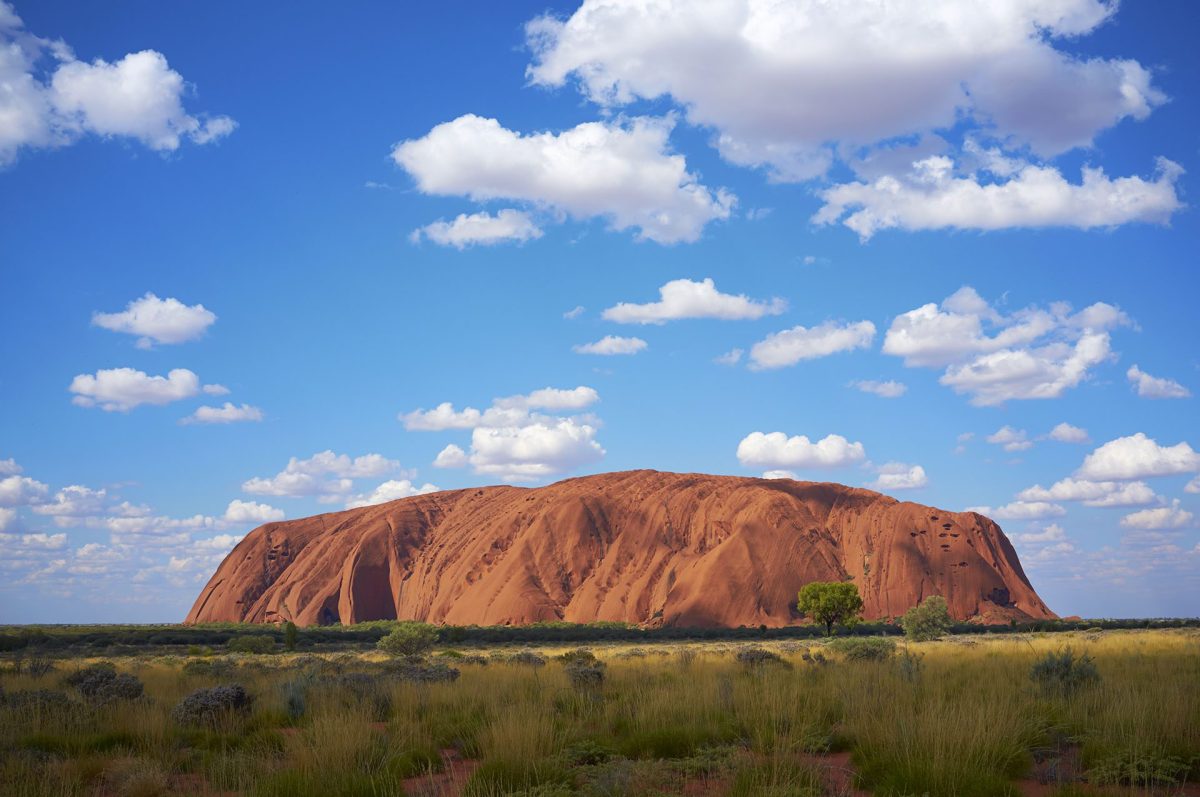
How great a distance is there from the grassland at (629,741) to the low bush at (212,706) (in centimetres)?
9

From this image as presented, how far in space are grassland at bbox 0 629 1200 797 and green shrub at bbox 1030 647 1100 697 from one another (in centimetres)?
19

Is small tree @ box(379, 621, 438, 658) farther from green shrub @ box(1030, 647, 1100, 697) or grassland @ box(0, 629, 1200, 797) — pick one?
green shrub @ box(1030, 647, 1100, 697)

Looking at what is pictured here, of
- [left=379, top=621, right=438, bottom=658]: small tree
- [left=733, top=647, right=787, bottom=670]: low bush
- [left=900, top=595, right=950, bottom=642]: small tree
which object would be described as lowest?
[left=900, top=595, right=950, bottom=642]: small tree

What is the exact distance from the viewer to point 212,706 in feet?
40.5

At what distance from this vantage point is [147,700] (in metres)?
14.4

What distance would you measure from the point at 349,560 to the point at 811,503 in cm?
6630

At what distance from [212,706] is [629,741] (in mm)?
6752

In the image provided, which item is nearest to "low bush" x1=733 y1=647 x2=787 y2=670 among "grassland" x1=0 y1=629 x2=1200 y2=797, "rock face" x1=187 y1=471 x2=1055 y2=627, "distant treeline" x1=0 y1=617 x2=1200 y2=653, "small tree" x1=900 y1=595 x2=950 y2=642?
"grassland" x1=0 y1=629 x2=1200 y2=797

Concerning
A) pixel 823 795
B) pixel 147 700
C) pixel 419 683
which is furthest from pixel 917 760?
pixel 147 700

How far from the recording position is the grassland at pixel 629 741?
23.9ft

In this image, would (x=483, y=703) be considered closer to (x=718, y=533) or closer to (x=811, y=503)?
(x=718, y=533)

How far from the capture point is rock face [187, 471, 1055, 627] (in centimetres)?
9756

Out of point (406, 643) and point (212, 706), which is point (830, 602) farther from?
point (212, 706)

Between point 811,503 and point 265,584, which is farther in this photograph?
point 265,584
